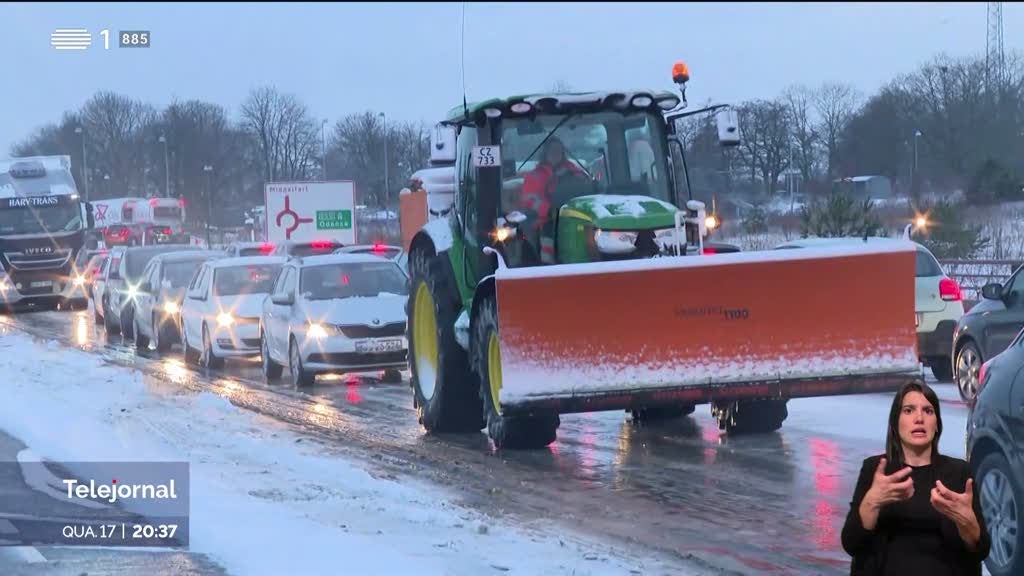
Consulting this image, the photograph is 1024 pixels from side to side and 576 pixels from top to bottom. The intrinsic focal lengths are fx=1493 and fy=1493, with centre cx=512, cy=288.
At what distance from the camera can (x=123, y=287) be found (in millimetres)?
30391

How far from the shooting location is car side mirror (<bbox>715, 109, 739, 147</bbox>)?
1226 cm

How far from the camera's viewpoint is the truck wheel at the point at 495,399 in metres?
11.7

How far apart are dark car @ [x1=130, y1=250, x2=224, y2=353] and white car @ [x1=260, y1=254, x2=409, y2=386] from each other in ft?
20.4

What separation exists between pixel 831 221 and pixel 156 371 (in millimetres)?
14036

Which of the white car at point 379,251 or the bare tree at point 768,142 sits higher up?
the bare tree at point 768,142

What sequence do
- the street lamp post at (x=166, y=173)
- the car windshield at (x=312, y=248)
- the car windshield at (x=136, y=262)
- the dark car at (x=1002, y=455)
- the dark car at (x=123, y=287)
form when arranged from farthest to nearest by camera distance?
1. the street lamp post at (x=166, y=173)
2. the car windshield at (x=136, y=262)
3. the car windshield at (x=312, y=248)
4. the dark car at (x=123, y=287)
5. the dark car at (x=1002, y=455)

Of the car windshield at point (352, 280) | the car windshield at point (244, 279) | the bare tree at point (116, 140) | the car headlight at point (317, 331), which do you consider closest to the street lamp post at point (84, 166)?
the bare tree at point (116, 140)

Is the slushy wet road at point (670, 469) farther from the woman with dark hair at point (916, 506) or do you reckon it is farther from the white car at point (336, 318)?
the woman with dark hair at point (916, 506)

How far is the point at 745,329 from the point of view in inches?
441

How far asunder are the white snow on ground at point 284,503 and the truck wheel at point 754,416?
360 centimetres

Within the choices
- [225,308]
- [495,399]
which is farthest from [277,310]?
[495,399]

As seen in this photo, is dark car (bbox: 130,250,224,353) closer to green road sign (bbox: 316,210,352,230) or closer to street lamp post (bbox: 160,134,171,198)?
green road sign (bbox: 316,210,352,230)

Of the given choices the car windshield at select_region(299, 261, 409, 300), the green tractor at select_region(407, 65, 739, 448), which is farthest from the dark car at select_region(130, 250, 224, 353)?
the green tractor at select_region(407, 65, 739, 448)

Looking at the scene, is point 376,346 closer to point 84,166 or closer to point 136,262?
point 136,262
